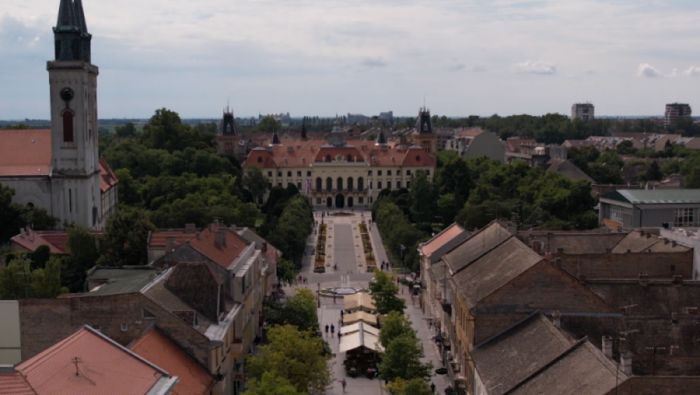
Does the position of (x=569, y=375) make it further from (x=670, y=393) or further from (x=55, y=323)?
(x=55, y=323)

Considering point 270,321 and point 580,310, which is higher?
point 580,310

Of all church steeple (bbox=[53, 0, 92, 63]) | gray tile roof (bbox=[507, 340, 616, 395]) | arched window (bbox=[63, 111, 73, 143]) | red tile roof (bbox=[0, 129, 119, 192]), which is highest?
church steeple (bbox=[53, 0, 92, 63])

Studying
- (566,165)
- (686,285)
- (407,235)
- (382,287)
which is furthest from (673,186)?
(686,285)

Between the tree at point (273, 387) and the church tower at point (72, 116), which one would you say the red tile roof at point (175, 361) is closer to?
the tree at point (273, 387)

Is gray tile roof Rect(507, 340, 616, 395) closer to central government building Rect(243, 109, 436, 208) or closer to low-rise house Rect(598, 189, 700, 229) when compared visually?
low-rise house Rect(598, 189, 700, 229)

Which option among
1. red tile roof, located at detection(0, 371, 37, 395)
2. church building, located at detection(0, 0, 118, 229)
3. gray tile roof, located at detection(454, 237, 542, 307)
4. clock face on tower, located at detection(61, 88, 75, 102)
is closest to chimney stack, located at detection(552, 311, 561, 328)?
gray tile roof, located at detection(454, 237, 542, 307)
